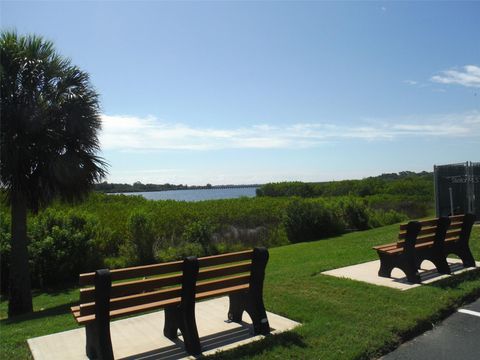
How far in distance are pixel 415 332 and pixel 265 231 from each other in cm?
1467

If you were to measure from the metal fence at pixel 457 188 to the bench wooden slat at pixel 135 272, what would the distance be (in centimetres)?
1316

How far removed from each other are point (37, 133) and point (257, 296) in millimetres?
5985

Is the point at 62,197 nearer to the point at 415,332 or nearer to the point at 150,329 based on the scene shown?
the point at 150,329

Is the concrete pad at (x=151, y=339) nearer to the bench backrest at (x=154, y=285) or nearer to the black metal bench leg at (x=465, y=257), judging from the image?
the bench backrest at (x=154, y=285)

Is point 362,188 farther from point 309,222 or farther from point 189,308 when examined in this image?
point 189,308

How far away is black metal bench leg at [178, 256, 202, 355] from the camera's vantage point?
14.8 ft

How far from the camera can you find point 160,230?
1614 cm

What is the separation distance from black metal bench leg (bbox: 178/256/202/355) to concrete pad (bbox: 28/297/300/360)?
104 mm

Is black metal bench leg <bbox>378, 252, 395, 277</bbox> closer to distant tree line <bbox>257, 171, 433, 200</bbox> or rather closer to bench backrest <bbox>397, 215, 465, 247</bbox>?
bench backrest <bbox>397, 215, 465, 247</bbox>

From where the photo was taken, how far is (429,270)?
7.87 metres

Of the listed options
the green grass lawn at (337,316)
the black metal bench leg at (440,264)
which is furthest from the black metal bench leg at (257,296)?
the black metal bench leg at (440,264)

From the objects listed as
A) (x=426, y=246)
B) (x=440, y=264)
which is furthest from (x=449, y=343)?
(x=440, y=264)

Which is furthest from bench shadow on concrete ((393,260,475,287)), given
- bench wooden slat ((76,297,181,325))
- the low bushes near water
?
the low bushes near water

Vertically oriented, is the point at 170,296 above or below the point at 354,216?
above
